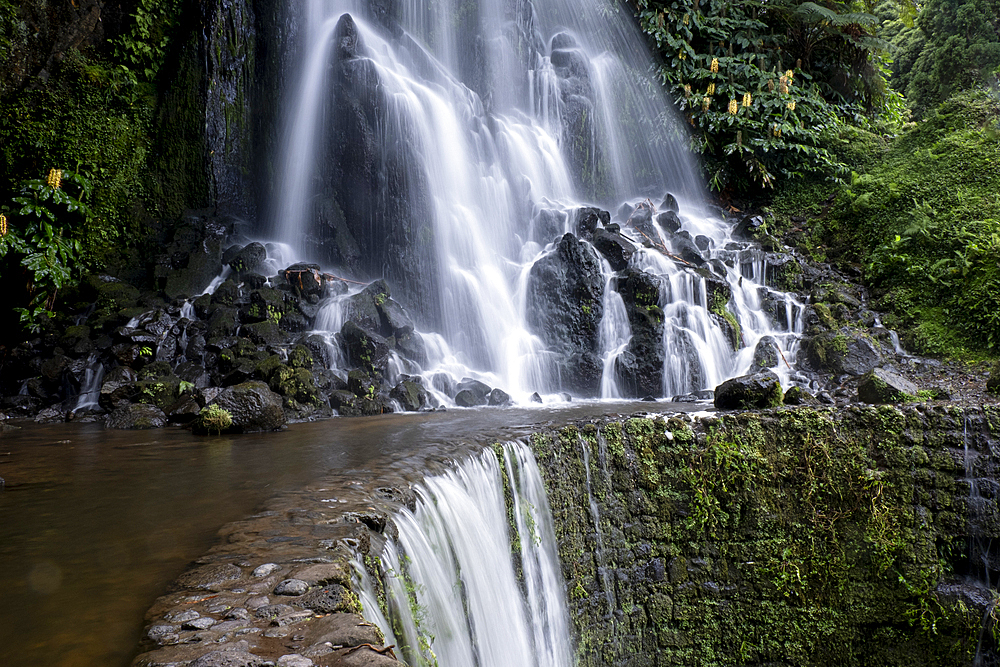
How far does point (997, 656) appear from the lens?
5.93 meters

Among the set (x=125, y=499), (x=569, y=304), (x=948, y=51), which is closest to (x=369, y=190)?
(x=569, y=304)

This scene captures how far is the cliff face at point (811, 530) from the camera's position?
5.92 m

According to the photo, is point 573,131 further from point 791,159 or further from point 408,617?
point 408,617

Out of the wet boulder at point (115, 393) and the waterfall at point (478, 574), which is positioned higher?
the wet boulder at point (115, 393)

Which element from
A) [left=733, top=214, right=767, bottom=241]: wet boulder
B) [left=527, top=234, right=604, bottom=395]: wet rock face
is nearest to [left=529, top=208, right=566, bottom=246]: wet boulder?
[left=527, top=234, right=604, bottom=395]: wet rock face

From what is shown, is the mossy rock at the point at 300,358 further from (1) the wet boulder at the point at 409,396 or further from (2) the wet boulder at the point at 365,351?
(1) the wet boulder at the point at 409,396

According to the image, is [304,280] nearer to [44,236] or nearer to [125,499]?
[44,236]

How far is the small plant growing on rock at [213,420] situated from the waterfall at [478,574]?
11.4 ft

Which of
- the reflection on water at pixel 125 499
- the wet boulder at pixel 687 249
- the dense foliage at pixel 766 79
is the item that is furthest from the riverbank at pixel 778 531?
the dense foliage at pixel 766 79

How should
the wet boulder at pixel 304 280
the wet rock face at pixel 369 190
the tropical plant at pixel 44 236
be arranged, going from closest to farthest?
the tropical plant at pixel 44 236 < the wet boulder at pixel 304 280 < the wet rock face at pixel 369 190

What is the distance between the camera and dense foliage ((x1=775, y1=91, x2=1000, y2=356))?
980 cm

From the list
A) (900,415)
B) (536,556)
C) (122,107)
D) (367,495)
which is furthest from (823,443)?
(122,107)

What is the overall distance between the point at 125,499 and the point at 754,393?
6.24 metres

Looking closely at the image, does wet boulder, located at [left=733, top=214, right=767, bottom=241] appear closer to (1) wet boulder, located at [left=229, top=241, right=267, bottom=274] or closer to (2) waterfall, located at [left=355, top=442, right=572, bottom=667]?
(2) waterfall, located at [left=355, top=442, right=572, bottom=667]
